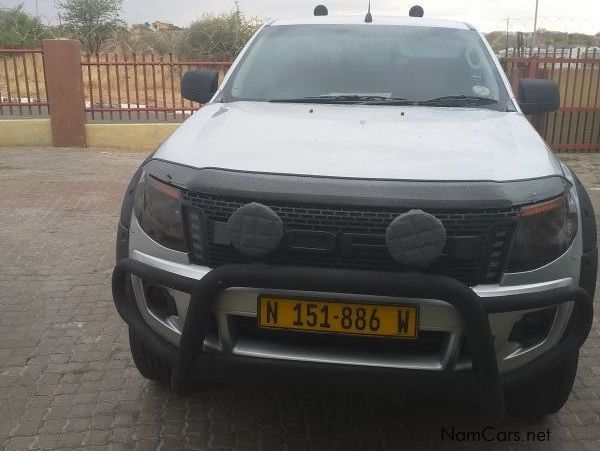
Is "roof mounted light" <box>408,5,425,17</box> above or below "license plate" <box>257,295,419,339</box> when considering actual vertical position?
above

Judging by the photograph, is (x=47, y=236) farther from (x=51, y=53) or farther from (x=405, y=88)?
(x=51, y=53)

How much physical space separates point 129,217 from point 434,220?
1.23 meters

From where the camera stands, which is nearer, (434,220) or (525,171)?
(434,220)

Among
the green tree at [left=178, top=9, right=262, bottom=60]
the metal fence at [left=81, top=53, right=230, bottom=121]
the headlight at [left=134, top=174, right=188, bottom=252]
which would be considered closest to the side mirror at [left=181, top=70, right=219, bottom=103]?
the headlight at [left=134, top=174, right=188, bottom=252]

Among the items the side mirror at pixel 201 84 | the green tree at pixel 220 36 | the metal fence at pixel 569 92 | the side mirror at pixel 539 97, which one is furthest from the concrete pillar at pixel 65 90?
the green tree at pixel 220 36

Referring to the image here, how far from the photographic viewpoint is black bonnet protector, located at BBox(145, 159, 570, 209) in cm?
230

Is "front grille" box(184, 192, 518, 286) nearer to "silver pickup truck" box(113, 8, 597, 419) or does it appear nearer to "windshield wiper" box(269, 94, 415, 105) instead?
"silver pickup truck" box(113, 8, 597, 419)

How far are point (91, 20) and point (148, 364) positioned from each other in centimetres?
2769

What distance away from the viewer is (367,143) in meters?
2.72

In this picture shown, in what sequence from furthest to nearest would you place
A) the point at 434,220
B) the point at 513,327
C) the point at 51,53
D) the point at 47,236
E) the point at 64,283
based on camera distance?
the point at 51,53 → the point at 47,236 → the point at 64,283 → the point at 513,327 → the point at 434,220

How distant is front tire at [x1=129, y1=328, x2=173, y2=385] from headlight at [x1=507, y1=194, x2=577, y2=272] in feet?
5.39

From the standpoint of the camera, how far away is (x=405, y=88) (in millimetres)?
3684

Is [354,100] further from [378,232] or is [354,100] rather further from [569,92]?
[569,92]

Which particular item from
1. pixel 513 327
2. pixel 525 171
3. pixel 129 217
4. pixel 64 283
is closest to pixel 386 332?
pixel 513 327
